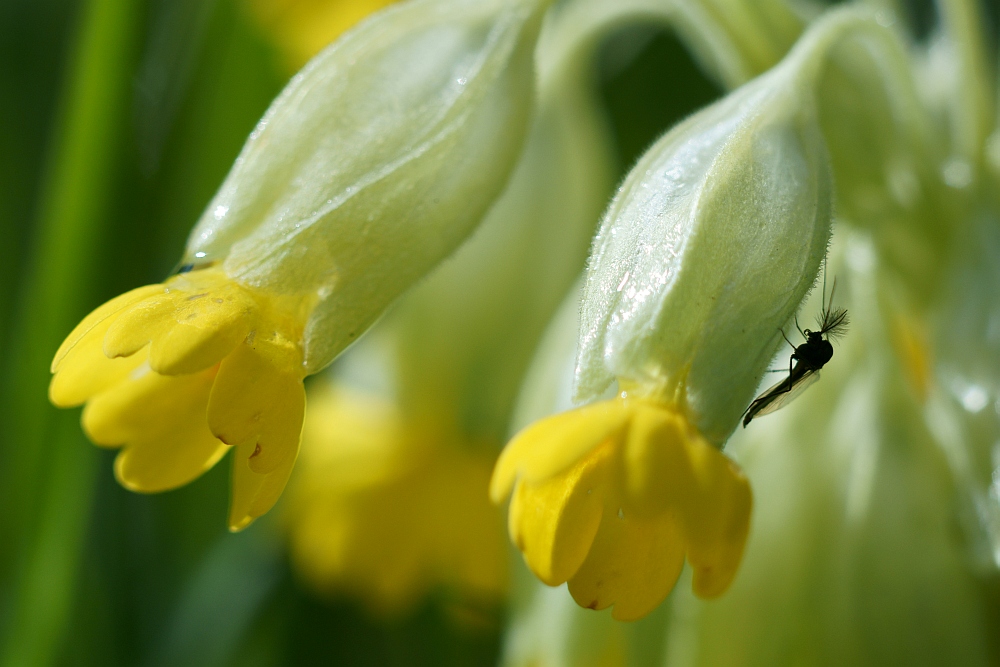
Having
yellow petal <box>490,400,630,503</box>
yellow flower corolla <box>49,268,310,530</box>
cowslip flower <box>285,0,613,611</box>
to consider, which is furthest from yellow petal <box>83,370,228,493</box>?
cowslip flower <box>285,0,613,611</box>

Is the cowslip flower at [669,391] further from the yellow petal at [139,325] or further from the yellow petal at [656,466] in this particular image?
the yellow petal at [139,325]

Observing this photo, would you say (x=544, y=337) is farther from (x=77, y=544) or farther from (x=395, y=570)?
(x=77, y=544)

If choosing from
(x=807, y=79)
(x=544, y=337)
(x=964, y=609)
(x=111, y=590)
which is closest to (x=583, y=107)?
(x=544, y=337)

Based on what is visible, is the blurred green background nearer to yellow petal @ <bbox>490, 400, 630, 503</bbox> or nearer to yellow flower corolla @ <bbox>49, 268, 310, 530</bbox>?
yellow flower corolla @ <bbox>49, 268, 310, 530</bbox>

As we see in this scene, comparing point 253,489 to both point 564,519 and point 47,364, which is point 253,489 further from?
point 47,364

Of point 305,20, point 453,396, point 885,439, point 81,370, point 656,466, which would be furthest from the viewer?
point 305,20

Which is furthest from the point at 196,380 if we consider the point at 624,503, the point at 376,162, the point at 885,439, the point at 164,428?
the point at 885,439
